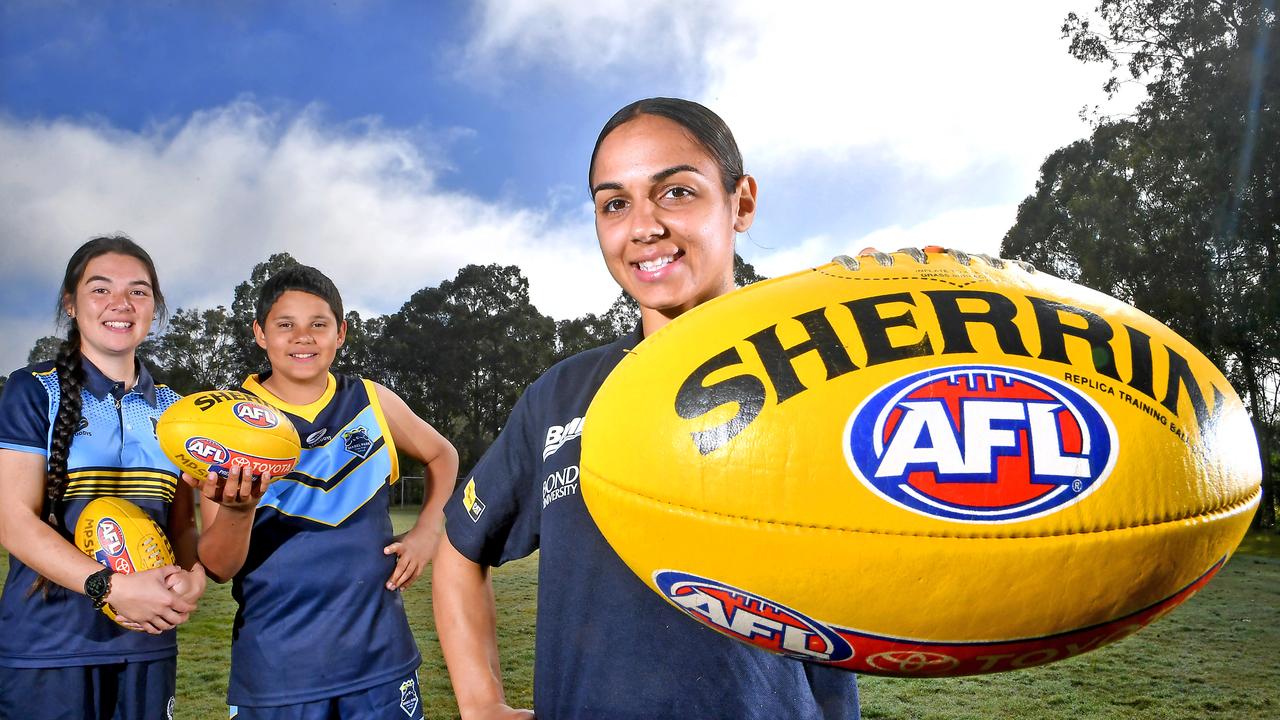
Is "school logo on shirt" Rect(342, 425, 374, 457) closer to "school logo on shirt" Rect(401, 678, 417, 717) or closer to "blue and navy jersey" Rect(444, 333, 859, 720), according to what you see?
"school logo on shirt" Rect(401, 678, 417, 717)

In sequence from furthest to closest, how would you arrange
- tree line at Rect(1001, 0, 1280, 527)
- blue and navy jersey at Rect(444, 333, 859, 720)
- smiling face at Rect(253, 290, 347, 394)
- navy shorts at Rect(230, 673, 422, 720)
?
tree line at Rect(1001, 0, 1280, 527) → smiling face at Rect(253, 290, 347, 394) → navy shorts at Rect(230, 673, 422, 720) → blue and navy jersey at Rect(444, 333, 859, 720)

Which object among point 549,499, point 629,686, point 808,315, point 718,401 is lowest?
point 629,686

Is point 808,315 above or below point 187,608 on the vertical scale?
above

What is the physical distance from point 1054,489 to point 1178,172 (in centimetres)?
2268

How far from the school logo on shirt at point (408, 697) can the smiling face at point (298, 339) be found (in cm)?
116

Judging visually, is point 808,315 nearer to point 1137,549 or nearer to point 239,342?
point 1137,549

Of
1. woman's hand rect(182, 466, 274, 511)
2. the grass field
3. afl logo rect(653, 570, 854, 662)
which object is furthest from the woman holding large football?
the grass field

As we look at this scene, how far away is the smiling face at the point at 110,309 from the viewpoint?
9.99 feet

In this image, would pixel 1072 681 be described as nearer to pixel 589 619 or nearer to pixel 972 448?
pixel 589 619

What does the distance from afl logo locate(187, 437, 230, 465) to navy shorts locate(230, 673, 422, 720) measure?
0.92 meters

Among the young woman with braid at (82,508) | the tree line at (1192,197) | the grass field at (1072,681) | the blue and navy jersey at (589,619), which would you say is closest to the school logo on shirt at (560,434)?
the blue and navy jersey at (589,619)

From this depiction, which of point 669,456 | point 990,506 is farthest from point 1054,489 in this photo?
point 669,456

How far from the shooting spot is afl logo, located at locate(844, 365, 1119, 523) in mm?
1165

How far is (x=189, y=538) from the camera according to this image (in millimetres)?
3127
